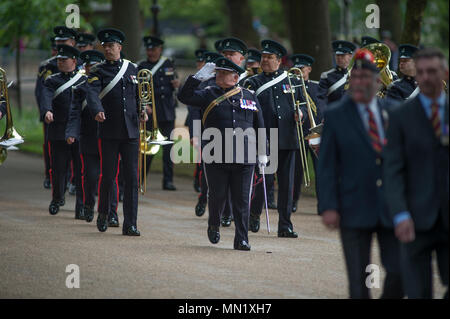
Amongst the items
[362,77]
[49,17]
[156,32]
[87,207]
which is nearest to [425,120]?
[362,77]

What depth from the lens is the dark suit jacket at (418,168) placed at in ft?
22.7

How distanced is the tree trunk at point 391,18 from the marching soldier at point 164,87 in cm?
861

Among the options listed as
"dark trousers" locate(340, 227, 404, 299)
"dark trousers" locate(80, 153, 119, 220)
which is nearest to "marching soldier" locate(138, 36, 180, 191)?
"dark trousers" locate(80, 153, 119, 220)

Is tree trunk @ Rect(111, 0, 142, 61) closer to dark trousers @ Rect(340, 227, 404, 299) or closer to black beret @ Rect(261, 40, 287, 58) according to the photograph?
black beret @ Rect(261, 40, 287, 58)

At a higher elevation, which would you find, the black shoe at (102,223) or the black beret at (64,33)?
the black beret at (64,33)

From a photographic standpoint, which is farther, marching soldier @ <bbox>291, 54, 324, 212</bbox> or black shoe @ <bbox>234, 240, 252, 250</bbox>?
marching soldier @ <bbox>291, 54, 324, 212</bbox>

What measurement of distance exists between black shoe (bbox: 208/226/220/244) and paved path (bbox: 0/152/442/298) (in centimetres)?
7

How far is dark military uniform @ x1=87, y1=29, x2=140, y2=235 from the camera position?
12.4 meters

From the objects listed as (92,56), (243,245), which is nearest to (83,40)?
(92,56)

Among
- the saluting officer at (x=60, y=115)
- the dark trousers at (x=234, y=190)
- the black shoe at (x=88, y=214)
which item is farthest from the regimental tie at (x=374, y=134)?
the saluting officer at (x=60, y=115)

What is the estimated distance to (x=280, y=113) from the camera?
12.8 meters

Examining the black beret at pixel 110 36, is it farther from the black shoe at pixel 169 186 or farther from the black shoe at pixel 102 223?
the black shoe at pixel 169 186
